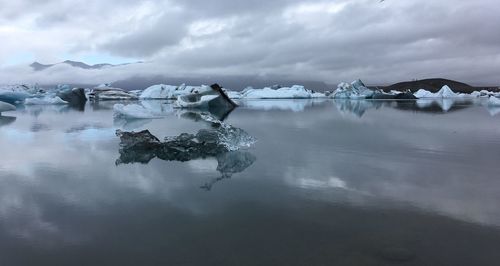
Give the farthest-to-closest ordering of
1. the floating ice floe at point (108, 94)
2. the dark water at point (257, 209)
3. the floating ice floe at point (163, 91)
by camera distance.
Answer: the floating ice floe at point (108, 94)
the floating ice floe at point (163, 91)
the dark water at point (257, 209)

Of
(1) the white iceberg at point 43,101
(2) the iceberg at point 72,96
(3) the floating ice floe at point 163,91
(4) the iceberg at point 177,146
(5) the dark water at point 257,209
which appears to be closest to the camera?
(5) the dark water at point 257,209

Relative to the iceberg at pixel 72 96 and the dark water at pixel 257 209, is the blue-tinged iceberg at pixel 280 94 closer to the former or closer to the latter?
the iceberg at pixel 72 96

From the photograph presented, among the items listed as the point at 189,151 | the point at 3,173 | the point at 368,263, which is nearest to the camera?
the point at 368,263

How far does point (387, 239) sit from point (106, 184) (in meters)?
→ 3.02

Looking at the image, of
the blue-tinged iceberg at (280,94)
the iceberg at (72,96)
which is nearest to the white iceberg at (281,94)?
the blue-tinged iceberg at (280,94)

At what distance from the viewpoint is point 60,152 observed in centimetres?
663

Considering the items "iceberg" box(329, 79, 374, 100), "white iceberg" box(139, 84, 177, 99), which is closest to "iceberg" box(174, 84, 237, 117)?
"white iceberg" box(139, 84, 177, 99)

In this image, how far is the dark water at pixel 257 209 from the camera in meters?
2.69

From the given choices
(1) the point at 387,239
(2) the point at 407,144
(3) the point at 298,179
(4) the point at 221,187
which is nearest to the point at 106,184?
(4) the point at 221,187

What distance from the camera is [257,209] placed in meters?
3.60

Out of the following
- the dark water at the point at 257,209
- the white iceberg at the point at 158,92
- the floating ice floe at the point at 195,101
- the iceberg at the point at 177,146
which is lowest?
the dark water at the point at 257,209

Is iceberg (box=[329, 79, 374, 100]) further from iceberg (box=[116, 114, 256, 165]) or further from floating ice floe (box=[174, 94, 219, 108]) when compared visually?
iceberg (box=[116, 114, 256, 165])

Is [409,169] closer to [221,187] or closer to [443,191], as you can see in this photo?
[443,191]

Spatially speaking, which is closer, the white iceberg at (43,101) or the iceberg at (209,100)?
the iceberg at (209,100)
